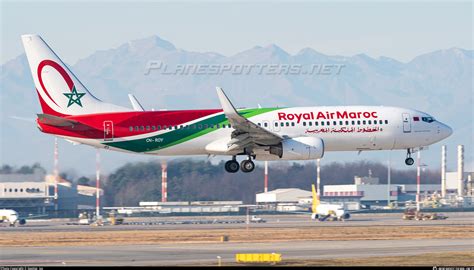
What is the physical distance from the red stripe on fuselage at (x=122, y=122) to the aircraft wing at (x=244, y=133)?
10.3ft

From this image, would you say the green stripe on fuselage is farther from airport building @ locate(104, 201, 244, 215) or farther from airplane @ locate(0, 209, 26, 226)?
airport building @ locate(104, 201, 244, 215)

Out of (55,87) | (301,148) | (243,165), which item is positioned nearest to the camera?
(301,148)

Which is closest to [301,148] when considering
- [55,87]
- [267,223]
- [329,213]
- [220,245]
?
[220,245]

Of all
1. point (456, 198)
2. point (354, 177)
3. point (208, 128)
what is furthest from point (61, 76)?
point (456, 198)

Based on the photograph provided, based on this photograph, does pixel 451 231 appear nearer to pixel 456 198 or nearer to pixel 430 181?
pixel 456 198

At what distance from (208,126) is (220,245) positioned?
9.07 metres

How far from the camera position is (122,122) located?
7812cm

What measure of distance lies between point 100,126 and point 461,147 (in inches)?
4896

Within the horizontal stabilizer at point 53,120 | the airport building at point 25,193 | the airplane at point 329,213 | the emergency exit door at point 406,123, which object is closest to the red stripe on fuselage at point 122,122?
the horizontal stabilizer at point 53,120

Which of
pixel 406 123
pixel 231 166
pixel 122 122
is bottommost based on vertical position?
pixel 231 166

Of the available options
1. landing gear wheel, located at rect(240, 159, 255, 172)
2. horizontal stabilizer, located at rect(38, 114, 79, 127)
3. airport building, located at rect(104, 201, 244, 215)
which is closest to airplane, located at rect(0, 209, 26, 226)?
airport building, located at rect(104, 201, 244, 215)

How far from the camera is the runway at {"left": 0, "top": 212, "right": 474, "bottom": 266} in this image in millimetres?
64812

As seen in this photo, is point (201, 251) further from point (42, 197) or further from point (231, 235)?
point (42, 197)

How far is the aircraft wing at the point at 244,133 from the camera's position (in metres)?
75.4
